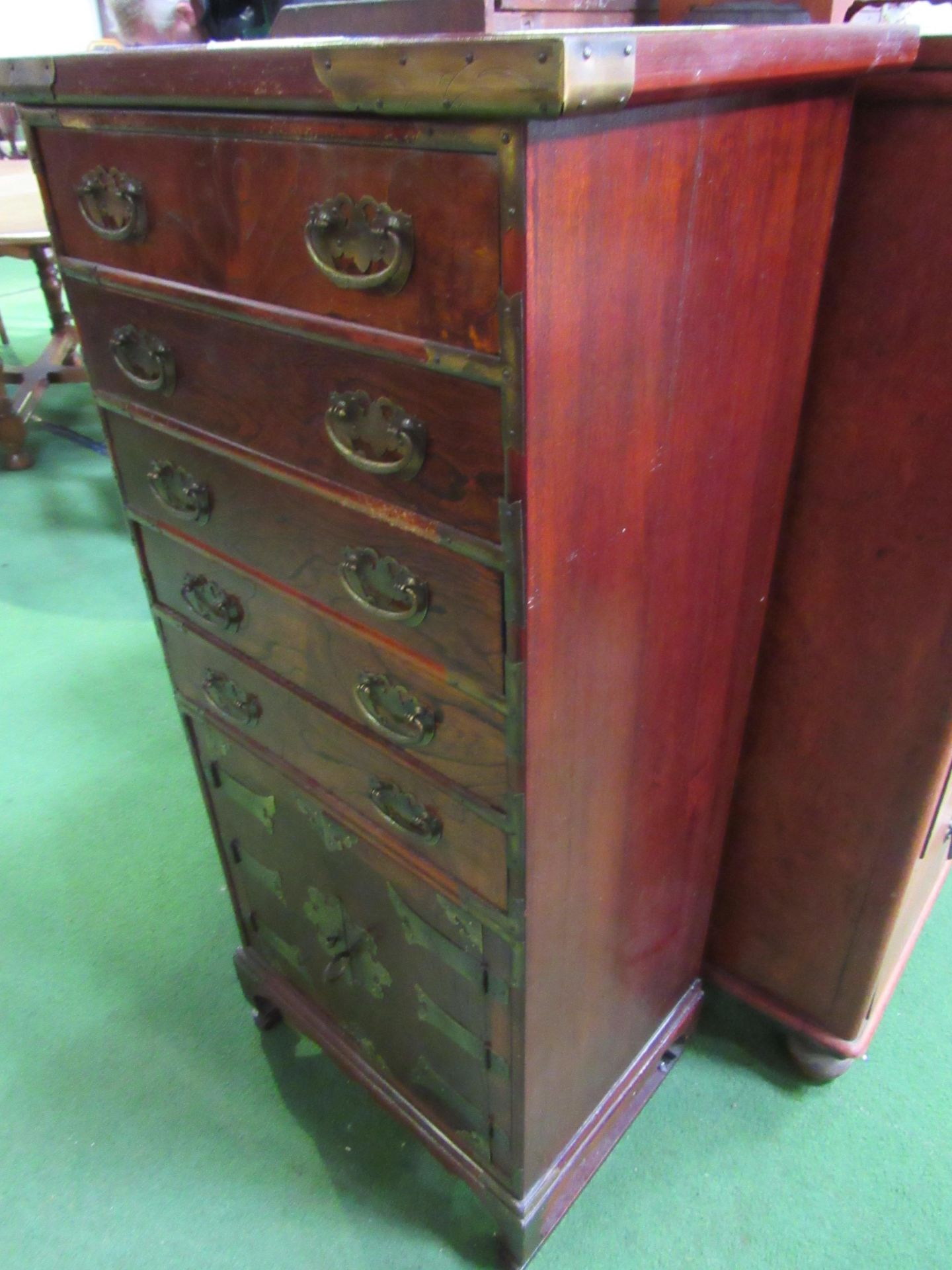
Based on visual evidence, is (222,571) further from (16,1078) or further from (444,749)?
(16,1078)

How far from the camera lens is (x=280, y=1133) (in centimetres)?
131

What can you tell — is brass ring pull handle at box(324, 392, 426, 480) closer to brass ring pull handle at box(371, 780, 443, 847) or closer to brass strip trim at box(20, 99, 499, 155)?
brass strip trim at box(20, 99, 499, 155)

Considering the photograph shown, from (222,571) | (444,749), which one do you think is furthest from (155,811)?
(444,749)

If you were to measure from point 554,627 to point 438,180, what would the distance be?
12.6 inches

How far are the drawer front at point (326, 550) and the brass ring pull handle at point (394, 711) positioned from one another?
0.06 meters

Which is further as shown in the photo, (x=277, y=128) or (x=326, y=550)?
(x=326, y=550)

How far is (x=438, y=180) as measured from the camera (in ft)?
1.84

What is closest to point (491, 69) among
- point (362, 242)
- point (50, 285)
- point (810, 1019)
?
point (362, 242)

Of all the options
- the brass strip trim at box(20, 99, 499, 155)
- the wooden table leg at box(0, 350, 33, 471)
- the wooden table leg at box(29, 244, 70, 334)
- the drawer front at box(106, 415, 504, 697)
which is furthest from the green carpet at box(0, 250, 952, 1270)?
the wooden table leg at box(29, 244, 70, 334)

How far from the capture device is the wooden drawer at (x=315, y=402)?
0.64 metres

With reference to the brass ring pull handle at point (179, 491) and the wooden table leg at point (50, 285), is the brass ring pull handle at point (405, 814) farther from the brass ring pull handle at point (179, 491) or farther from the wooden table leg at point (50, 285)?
the wooden table leg at point (50, 285)

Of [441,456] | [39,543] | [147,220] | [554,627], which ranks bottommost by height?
[39,543]

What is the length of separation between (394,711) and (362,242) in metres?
0.41

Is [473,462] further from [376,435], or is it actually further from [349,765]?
[349,765]
